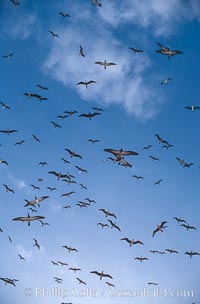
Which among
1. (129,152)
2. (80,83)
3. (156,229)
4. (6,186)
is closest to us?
(129,152)

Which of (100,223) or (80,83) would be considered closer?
(80,83)

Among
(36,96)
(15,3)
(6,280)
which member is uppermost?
(15,3)

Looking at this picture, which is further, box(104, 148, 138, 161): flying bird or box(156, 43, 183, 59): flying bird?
box(156, 43, 183, 59): flying bird

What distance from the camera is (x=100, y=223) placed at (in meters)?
46.4

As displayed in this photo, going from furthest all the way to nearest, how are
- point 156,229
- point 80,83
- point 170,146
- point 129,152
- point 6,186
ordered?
point 170,146, point 6,186, point 80,83, point 156,229, point 129,152

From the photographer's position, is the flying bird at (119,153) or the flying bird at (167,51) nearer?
the flying bird at (119,153)

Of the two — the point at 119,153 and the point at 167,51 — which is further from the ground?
the point at 167,51

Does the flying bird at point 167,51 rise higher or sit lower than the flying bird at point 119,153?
higher

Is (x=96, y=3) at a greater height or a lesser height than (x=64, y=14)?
A: lesser

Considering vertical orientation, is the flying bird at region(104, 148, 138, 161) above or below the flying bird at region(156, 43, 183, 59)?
below

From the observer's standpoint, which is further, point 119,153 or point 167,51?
point 167,51

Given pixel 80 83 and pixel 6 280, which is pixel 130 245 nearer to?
pixel 6 280

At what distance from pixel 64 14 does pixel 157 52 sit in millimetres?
12191

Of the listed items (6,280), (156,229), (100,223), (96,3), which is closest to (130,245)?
(156,229)
